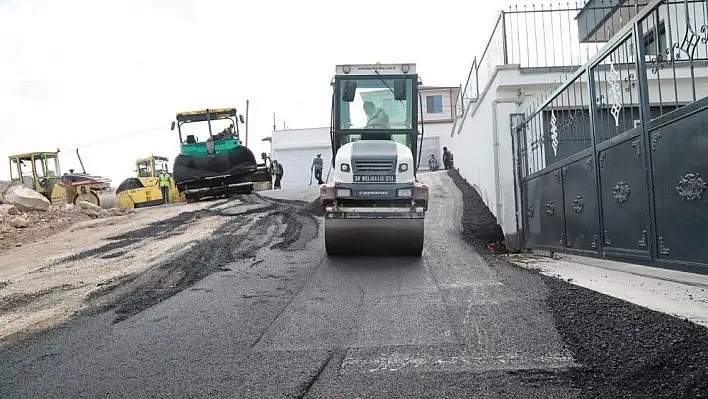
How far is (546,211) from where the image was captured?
9.37m

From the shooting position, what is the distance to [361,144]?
995 cm

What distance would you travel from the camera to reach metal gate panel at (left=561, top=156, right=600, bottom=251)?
7152 millimetres

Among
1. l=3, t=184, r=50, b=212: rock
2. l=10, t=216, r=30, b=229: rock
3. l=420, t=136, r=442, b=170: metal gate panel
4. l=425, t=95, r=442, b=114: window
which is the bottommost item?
l=10, t=216, r=30, b=229: rock

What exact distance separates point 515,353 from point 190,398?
2264mm

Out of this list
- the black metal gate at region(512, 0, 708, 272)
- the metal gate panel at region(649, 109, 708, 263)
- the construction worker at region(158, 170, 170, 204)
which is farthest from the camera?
the construction worker at region(158, 170, 170, 204)

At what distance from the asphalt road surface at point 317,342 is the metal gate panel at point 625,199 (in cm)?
95

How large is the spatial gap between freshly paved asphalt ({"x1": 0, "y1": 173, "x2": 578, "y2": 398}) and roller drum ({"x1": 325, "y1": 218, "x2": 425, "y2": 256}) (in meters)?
1.61

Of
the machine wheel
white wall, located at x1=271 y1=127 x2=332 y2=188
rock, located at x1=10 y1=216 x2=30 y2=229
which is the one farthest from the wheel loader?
white wall, located at x1=271 y1=127 x2=332 y2=188

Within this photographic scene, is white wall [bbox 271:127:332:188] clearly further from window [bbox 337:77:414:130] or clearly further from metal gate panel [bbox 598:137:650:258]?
metal gate panel [bbox 598:137:650:258]

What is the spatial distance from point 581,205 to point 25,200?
18.7m

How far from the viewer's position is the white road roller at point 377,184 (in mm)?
9398

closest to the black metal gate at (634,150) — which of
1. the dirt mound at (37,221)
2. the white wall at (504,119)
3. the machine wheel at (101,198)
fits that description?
the white wall at (504,119)

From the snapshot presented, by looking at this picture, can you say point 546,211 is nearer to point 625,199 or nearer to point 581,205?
point 581,205

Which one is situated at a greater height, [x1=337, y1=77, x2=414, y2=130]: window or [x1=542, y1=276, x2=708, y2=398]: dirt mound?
[x1=337, y1=77, x2=414, y2=130]: window
